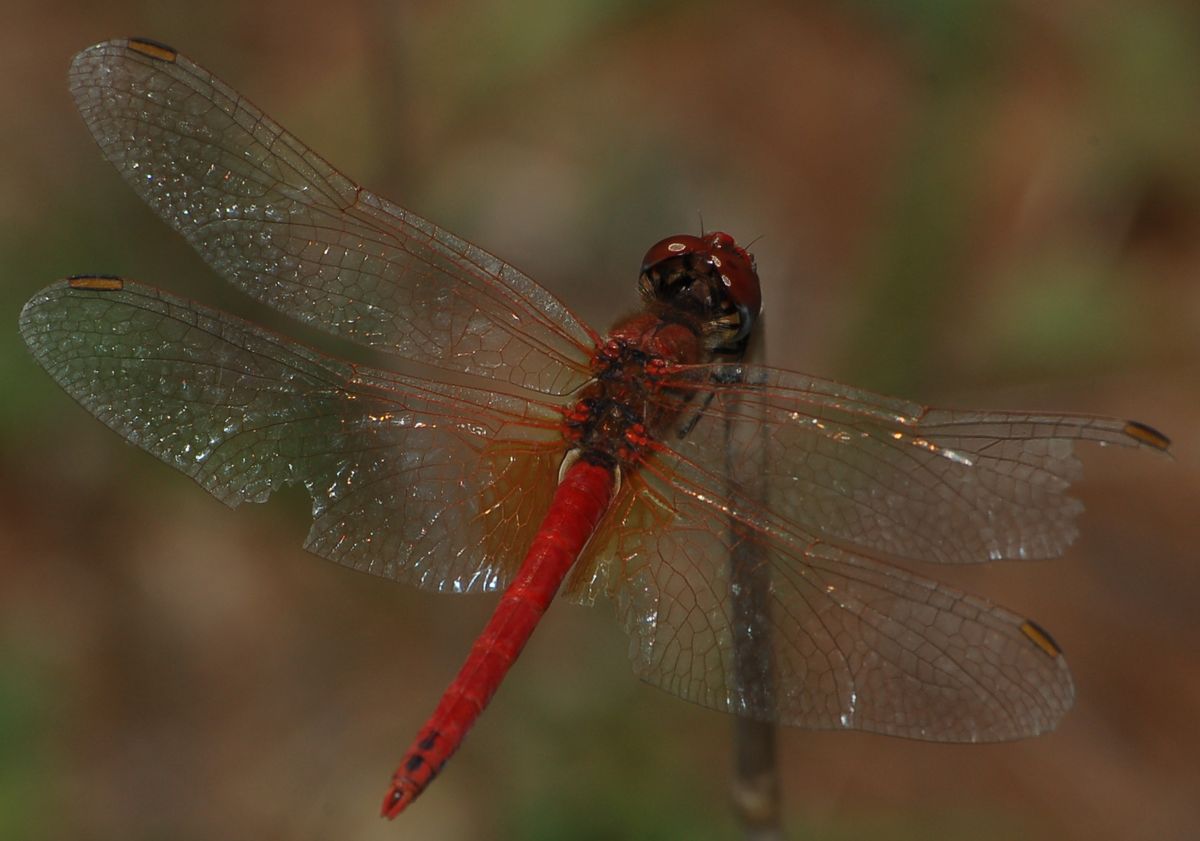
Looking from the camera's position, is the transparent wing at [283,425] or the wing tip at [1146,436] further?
the transparent wing at [283,425]

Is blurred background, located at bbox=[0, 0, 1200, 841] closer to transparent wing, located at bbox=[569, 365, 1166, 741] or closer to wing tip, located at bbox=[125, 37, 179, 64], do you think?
wing tip, located at bbox=[125, 37, 179, 64]

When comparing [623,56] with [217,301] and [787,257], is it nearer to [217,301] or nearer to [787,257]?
[787,257]

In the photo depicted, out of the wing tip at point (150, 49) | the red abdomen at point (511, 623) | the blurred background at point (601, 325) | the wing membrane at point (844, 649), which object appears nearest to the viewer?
the red abdomen at point (511, 623)

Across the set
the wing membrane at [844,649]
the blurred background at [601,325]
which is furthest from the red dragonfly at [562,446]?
the blurred background at [601,325]

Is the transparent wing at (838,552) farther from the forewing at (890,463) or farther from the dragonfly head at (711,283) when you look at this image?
the dragonfly head at (711,283)

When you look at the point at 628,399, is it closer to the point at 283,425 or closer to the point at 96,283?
the point at 283,425

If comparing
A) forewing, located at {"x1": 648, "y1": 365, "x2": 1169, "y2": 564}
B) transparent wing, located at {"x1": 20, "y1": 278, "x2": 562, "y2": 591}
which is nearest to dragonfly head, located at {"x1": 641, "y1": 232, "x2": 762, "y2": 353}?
forewing, located at {"x1": 648, "y1": 365, "x2": 1169, "y2": 564}

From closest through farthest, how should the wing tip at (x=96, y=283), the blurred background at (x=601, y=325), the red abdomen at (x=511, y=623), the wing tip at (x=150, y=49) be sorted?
the red abdomen at (x=511, y=623) → the wing tip at (x=96, y=283) → the wing tip at (x=150, y=49) → the blurred background at (x=601, y=325)

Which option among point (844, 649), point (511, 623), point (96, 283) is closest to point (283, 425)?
point (96, 283)
